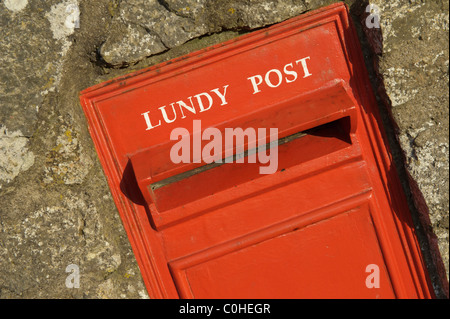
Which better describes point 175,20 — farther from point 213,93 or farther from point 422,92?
point 422,92

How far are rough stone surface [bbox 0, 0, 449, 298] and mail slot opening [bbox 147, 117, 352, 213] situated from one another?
0.21 meters

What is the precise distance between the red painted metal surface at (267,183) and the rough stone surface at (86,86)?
0.20 feet

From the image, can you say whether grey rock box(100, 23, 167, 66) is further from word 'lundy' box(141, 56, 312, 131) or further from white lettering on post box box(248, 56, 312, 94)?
white lettering on post box box(248, 56, 312, 94)

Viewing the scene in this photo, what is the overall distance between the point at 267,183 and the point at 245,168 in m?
0.10

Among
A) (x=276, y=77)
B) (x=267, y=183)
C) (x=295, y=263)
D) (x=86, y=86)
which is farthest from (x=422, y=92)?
(x=86, y=86)

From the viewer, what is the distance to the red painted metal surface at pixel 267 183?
4.70 feet

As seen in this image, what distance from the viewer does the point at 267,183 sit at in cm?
147

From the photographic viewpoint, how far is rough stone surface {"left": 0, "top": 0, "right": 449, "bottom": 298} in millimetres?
1340

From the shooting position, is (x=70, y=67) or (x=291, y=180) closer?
(x=70, y=67)

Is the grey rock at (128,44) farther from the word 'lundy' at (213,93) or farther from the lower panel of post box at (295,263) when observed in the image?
the lower panel of post box at (295,263)
